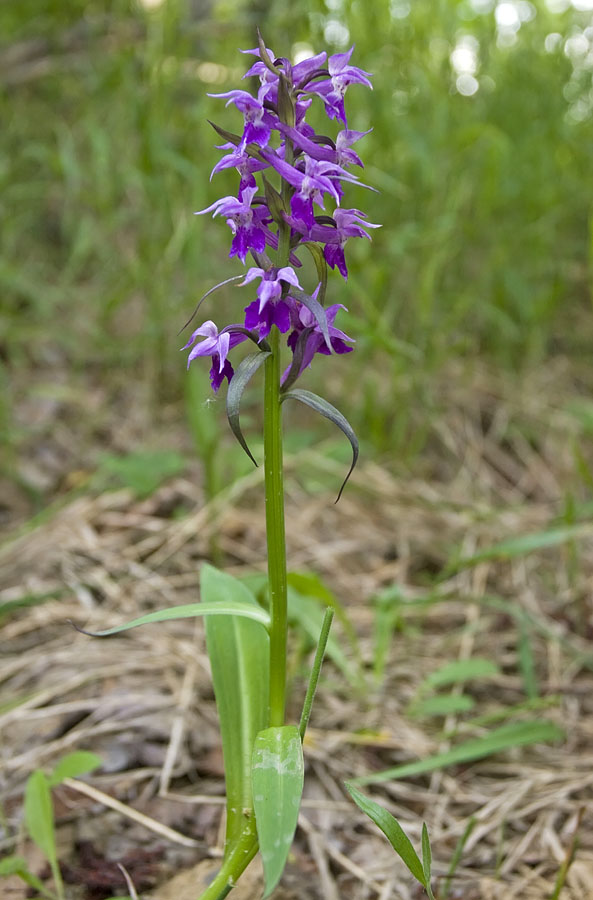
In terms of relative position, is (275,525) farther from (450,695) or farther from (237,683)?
(450,695)

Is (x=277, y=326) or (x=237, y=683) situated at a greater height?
(x=277, y=326)

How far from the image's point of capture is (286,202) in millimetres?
1283

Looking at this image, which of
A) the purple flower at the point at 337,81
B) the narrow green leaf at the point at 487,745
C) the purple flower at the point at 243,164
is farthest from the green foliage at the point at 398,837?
the purple flower at the point at 337,81

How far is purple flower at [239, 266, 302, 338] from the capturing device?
4.02ft

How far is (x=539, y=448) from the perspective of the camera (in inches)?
151

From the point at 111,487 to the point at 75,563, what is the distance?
48 cm

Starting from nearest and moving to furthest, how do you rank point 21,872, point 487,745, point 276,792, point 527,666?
point 276,792 < point 21,872 < point 487,745 < point 527,666

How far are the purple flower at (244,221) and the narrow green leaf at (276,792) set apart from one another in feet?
2.60

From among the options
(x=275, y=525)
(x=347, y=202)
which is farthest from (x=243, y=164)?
(x=347, y=202)

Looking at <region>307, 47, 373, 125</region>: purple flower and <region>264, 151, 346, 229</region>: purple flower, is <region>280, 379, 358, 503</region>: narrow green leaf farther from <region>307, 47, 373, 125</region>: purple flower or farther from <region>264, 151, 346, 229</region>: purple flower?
<region>307, 47, 373, 125</region>: purple flower

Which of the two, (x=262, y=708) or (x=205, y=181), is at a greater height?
(x=205, y=181)

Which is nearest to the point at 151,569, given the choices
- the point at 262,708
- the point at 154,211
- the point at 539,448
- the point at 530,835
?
the point at 262,708

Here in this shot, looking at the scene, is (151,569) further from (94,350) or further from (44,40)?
(44,40)

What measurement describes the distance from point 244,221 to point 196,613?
2.11 feet
